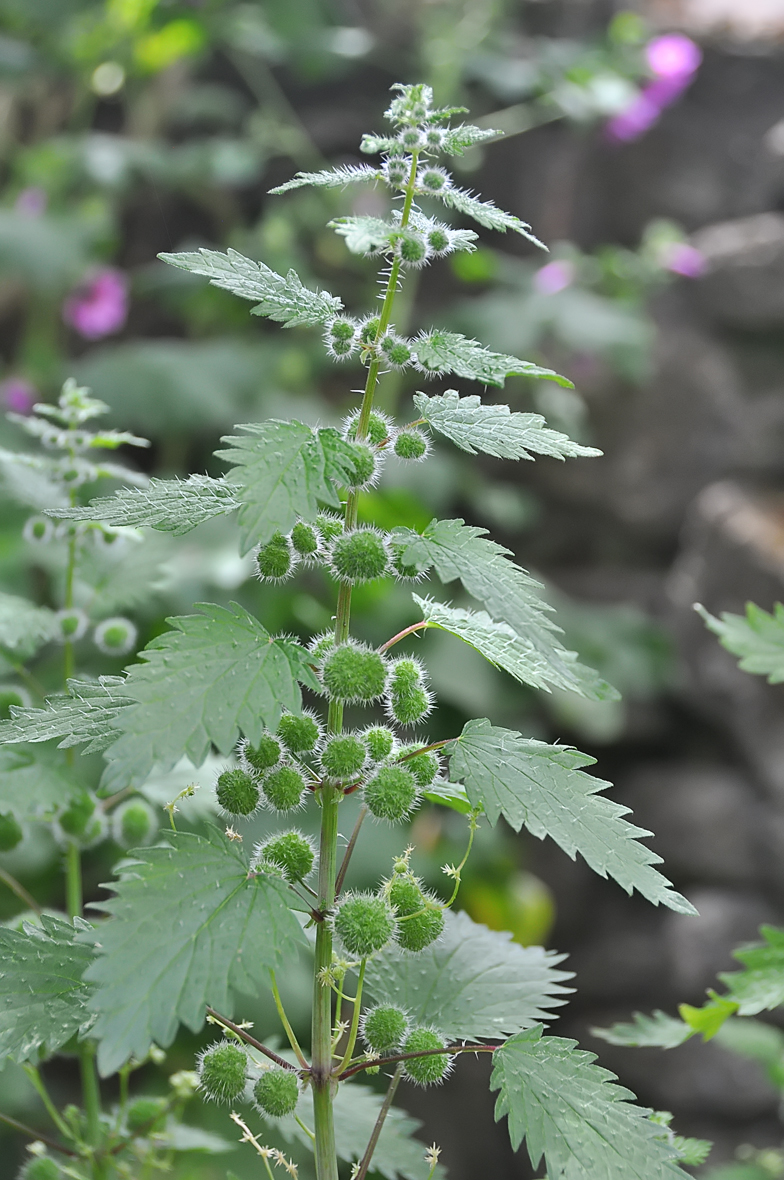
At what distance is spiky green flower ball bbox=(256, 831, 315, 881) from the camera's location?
458 mm

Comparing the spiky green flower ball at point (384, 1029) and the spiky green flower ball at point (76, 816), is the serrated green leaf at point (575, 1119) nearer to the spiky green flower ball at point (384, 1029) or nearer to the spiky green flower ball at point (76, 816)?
the spiky green flower ball at point (384, 1029)

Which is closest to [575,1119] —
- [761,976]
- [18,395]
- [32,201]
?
[761,976]

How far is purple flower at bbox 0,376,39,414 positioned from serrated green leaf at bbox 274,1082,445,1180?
5.65 feet

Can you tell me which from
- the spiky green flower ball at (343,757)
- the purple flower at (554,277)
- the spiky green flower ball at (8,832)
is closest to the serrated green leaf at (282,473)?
the spiky green flower ball at (343,757)

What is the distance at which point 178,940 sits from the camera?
0.39 meters

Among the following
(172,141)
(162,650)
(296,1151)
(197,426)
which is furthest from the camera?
(172,141)

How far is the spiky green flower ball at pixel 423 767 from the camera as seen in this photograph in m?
0.48

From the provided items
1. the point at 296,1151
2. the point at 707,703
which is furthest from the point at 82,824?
the point at 707,703

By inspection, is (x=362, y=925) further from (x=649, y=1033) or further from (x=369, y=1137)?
(x=649, y=1033)

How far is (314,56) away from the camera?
2.62 metres

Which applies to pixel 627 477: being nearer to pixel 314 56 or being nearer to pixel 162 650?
pixel 314 56

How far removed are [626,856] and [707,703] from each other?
2124mm

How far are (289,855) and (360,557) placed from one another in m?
0.14

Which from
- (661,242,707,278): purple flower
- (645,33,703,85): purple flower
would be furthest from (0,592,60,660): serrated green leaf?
(645,33,703,85): purple flower
